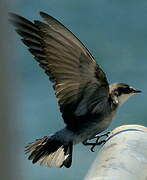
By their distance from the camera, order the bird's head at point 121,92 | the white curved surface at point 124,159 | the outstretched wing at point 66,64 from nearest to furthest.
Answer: the white curved surface at point 124,159 < the outstretched wing at point 66,64 < the bird's head at point 121,92

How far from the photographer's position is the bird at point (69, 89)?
204 cm

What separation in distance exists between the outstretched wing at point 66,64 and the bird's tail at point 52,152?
0.56 feet

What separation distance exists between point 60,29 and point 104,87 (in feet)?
1.45

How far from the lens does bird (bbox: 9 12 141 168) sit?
204 centimetres

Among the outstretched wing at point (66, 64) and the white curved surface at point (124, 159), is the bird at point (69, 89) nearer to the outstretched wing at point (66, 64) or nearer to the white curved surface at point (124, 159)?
the outstretched wing at point (66, 64)

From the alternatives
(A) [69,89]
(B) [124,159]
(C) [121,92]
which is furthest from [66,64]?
(B) [124,159]

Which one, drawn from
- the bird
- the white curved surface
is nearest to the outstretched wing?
the bird

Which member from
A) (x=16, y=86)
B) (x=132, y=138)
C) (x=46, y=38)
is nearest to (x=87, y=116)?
(x=46, y=38)

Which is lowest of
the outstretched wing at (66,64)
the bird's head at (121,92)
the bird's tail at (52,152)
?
the bird's tail at (52,152)

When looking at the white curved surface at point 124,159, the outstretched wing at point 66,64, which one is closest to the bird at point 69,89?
the outstretched wing at point 66,64

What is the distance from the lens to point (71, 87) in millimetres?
2256

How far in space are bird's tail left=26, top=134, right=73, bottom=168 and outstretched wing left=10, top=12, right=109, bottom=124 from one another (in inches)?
6.7

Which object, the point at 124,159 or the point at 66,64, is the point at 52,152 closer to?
the point at 66,64

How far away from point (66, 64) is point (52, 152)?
0.38m
